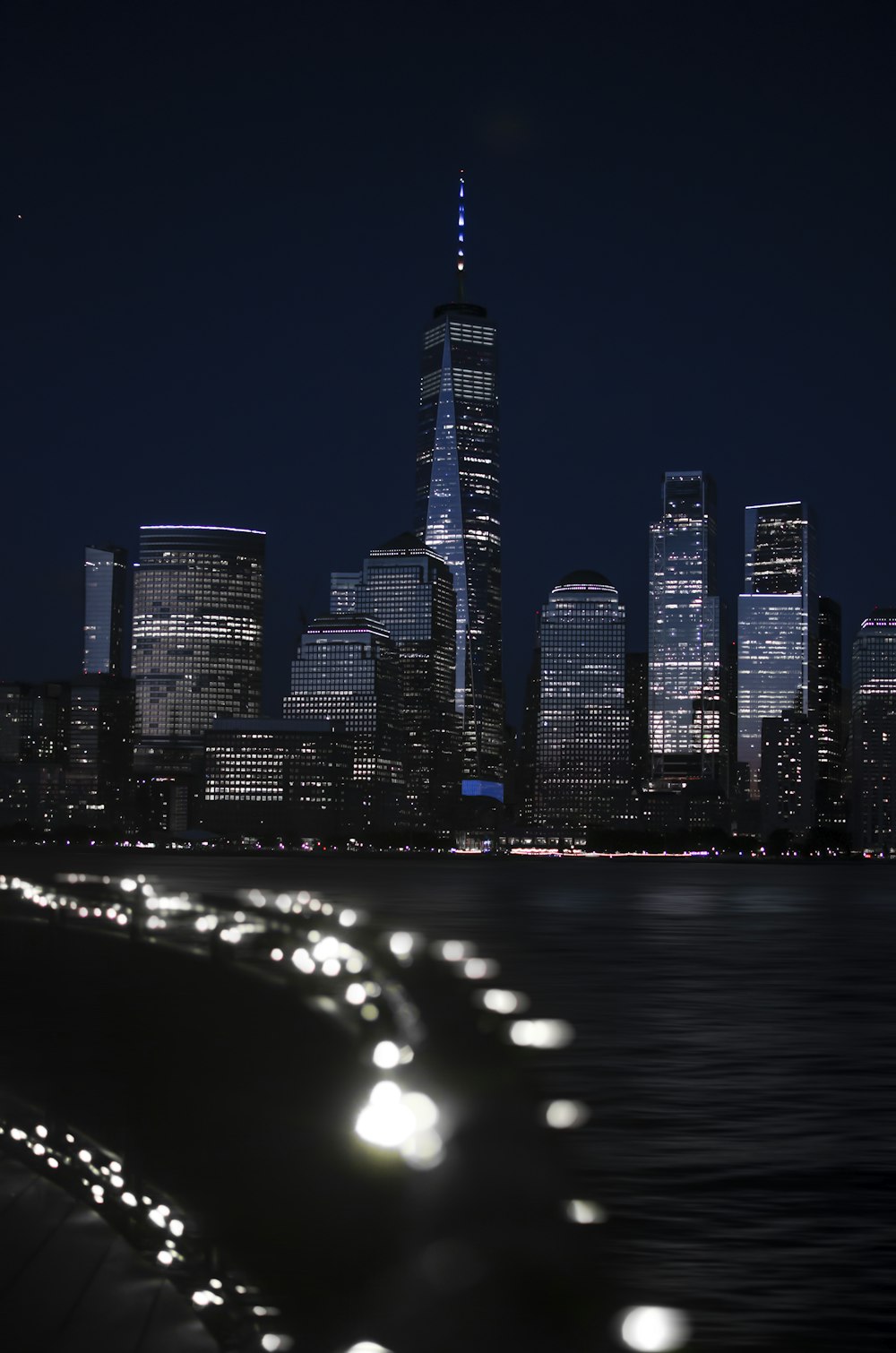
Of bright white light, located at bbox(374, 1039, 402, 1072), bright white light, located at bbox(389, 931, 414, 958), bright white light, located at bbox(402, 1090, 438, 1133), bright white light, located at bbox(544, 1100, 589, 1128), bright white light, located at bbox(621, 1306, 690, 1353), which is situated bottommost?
bright white light, located at bbox(544, 1100, 589, 1128)

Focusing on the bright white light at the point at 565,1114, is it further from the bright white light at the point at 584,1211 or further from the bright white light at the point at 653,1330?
the bright white light at the point at 653,1330

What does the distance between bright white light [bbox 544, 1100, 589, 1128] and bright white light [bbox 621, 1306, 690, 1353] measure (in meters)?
6.99

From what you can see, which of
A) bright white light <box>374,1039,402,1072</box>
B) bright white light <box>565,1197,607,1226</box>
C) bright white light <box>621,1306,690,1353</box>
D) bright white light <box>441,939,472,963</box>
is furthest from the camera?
bright white light <box>441,939,472,963</box>

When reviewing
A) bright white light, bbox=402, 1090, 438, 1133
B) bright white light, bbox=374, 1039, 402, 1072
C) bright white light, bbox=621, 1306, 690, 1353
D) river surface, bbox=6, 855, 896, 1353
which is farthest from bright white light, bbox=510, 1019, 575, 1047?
bright white light, bbox=621, 1306, 690, 1353

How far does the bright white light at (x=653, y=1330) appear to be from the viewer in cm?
718

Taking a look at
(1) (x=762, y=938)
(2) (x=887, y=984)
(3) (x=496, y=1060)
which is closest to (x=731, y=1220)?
(3) (x=496, y=1060)

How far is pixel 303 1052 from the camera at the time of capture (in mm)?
19844

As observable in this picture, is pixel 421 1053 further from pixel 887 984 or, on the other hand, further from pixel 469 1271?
pixel 887 984

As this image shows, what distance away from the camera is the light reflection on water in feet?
29.8

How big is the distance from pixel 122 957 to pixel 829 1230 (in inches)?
1106

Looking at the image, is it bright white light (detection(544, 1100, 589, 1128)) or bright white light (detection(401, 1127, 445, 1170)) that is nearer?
bright white light (detection(401, 1127, 445, 1170))

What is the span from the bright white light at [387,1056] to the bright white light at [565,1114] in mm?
1495

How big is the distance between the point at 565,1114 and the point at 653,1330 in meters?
8.76

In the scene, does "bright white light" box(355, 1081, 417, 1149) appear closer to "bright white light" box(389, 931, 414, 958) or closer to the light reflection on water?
the light reflection on water
